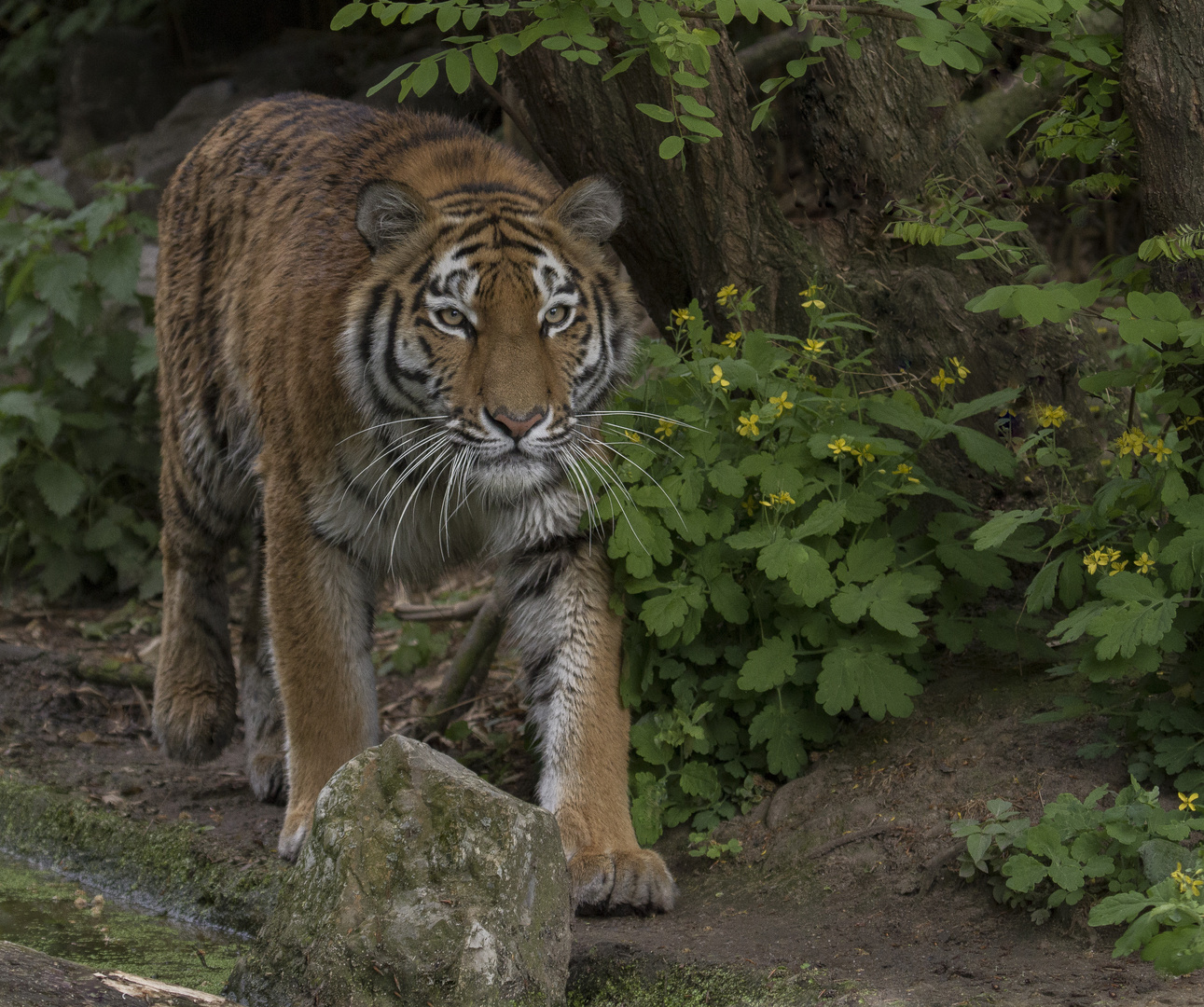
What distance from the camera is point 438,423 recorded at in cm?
351

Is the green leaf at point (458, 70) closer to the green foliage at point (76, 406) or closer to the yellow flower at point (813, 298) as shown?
the yellow flower at point (813, 298)

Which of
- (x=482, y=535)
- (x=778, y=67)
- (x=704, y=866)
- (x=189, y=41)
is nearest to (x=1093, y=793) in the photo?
(x=704, y=866)

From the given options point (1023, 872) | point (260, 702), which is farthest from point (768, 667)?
point (260, 702)

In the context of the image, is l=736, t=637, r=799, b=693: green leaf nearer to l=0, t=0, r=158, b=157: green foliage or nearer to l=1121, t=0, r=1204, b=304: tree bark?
l=1121, t=0, r=1204, b=304: tree bark

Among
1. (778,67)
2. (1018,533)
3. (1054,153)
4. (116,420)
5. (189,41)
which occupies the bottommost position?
(1018,533)

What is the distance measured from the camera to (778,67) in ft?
22.6

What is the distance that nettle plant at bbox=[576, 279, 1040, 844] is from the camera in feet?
11.2

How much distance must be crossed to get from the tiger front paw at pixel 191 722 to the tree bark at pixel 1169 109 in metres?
3.30

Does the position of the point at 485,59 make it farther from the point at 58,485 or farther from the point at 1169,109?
the point at 58,485

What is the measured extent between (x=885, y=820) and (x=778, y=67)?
4.66 meters

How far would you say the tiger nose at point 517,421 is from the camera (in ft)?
10.9

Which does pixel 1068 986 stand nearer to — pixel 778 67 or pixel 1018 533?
pixel 1018 533

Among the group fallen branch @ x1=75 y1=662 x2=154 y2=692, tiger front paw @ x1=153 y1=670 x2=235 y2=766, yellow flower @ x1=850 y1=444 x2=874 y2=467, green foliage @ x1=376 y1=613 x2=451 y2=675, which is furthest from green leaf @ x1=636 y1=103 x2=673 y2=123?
fallen branch @ x1=75 y1=662 x2=154 y2=692

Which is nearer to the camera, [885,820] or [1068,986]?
[1068,986]
